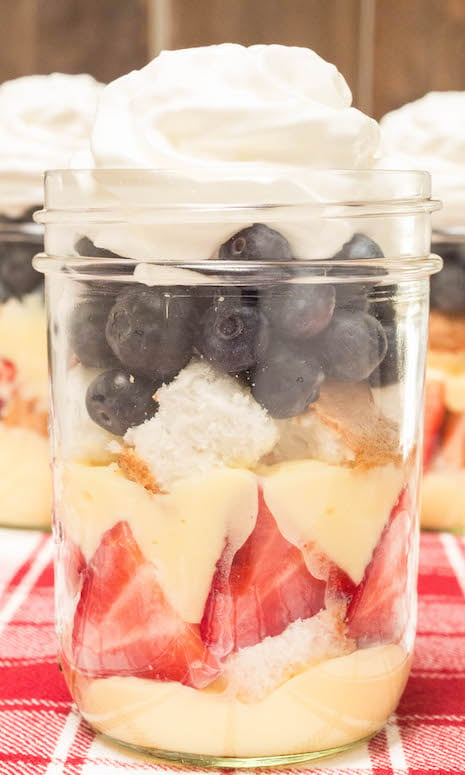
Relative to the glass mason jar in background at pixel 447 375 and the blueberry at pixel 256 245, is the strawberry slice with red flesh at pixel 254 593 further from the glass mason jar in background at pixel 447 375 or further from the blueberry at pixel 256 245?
the glass mason jar in background at pixel 447 375

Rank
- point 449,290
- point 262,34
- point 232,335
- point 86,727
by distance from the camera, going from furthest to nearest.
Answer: point 262,34
point 449,290
point 86,727
point 232,335

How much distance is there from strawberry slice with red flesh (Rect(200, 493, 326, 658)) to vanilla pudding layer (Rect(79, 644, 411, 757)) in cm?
4

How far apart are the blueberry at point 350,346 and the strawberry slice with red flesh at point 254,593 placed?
0.10 metres

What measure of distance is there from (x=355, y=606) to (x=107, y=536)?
0.16 meters

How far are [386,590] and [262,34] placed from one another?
2.03 meters

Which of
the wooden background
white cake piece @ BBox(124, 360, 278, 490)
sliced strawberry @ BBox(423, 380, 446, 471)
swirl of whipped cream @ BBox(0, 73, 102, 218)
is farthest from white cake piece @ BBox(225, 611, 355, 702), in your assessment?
the wooden background

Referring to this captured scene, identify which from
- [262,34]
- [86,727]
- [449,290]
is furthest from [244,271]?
[262,34]

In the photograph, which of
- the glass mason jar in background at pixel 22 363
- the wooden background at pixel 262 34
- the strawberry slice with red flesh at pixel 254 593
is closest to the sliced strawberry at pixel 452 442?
the glass mason jar in background at pixel 22 363

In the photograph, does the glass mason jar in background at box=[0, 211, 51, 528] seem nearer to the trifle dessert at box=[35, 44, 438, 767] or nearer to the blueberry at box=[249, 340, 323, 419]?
the trifle dessert at box=[35, 44, 438, 767]

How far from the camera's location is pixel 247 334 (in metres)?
0.58

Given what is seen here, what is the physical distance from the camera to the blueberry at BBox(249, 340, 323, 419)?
58 cm

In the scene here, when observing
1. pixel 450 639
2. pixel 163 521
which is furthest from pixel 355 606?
pixel 450 639

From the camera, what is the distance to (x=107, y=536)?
630 millimetres

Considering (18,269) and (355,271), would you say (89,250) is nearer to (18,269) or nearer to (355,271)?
(355,271)
